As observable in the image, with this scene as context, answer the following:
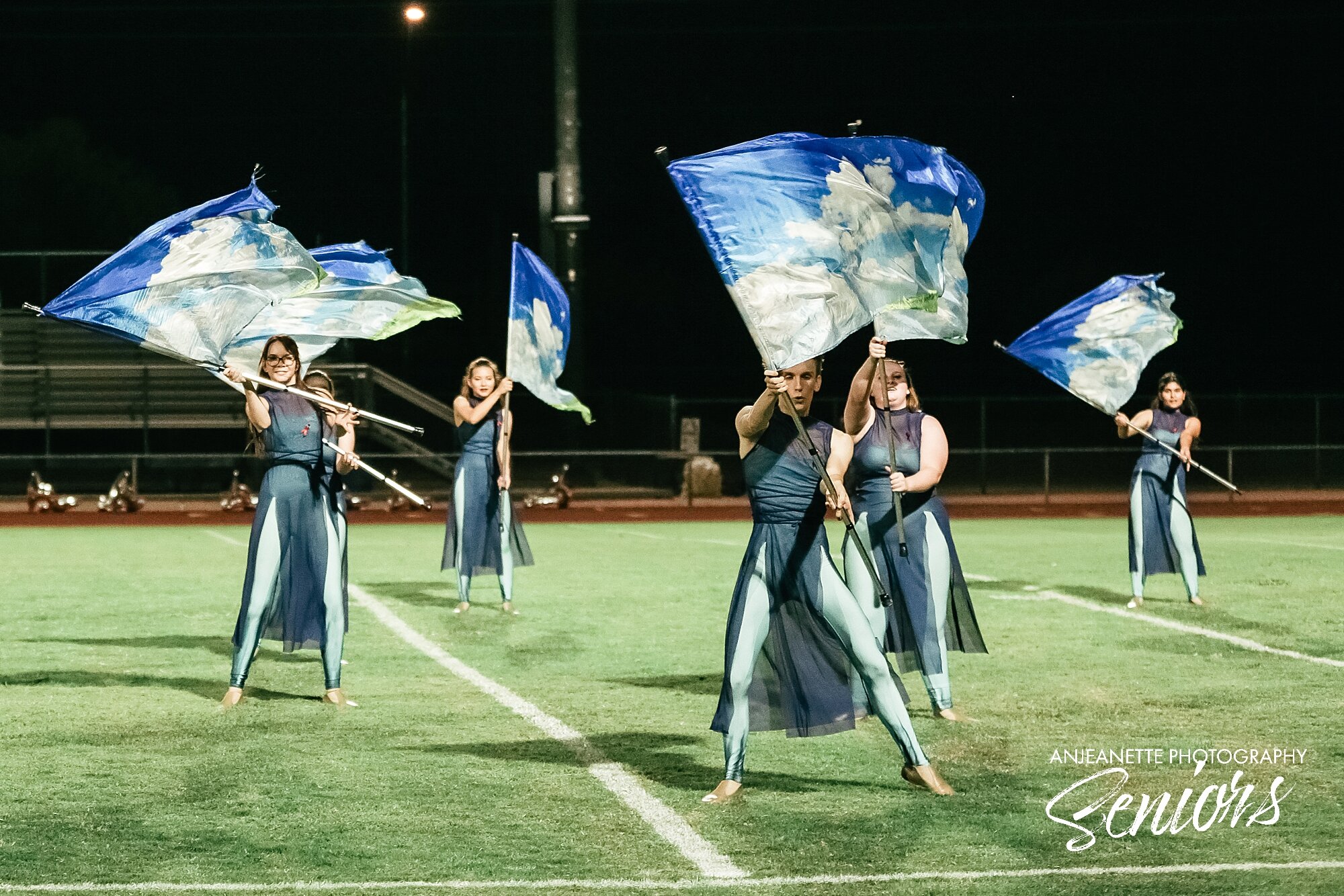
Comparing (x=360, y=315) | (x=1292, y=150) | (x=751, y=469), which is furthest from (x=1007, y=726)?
(x=1292, y=150)

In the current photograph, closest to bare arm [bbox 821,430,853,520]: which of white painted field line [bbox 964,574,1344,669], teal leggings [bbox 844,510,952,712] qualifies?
teal leggings [bbox 844,510,952,712]

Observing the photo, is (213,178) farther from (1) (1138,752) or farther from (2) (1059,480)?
(1) (1138,752)

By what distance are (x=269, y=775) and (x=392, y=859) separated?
1.69 m

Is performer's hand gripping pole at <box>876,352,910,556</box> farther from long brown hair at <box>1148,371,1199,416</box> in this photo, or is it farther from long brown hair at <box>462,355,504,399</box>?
long brown hair at <box>1148,371,1199,416</box>

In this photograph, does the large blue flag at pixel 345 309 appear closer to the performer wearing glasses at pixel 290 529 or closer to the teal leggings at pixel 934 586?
the performer wearing glasses at pixel 290 529

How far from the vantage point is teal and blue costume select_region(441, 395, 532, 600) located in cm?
1419

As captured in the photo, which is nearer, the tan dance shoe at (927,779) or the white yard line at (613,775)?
the white yard line at (613,775)

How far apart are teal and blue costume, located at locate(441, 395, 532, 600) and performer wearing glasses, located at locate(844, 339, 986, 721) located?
529 cm

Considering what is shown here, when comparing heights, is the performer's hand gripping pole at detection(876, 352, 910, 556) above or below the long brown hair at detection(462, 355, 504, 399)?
below

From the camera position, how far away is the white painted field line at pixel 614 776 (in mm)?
6270

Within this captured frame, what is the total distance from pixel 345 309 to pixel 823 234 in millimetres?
4305

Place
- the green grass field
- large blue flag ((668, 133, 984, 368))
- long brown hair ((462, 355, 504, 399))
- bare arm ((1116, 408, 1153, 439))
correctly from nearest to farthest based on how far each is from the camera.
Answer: the green grass field, large blue flag ((668, 133, 984, 368)), bare arm ((1116, 408, 1153, 439)), long brown hair ((462, 355, 504, 399))

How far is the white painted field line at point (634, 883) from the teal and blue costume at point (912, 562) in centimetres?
310

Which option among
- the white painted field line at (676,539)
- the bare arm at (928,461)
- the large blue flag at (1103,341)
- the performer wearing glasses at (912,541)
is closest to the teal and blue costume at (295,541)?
the performer wearing glasses at (912,541)
